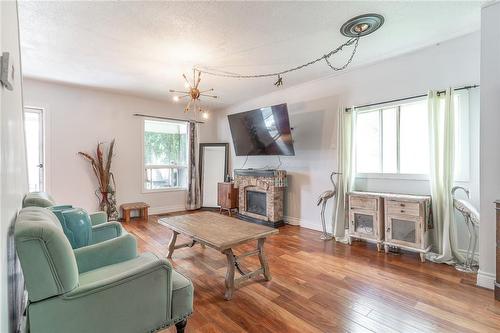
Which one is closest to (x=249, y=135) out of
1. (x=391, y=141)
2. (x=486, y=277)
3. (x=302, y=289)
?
(x=391, y=141)

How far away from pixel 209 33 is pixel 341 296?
9.28 feet

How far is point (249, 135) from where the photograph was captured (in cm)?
476

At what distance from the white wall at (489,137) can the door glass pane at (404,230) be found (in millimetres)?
665

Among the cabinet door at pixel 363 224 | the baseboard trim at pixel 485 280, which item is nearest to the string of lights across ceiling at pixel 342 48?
the cabinet door at pixel 363 224

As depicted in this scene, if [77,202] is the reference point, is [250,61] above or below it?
above

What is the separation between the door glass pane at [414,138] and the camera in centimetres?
311

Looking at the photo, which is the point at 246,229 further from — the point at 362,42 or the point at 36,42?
the point at 36,42

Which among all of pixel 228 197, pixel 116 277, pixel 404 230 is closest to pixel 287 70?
pixel 404 230

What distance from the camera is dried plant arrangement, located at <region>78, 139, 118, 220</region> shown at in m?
4.57

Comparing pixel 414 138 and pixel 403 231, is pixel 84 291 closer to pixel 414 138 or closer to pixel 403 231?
pixel 403 231

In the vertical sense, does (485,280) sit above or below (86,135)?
below

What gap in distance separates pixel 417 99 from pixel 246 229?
2676mm

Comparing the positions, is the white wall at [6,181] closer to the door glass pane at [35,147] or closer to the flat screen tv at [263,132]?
the flat screen tv at [263,132]

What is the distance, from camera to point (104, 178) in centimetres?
460
